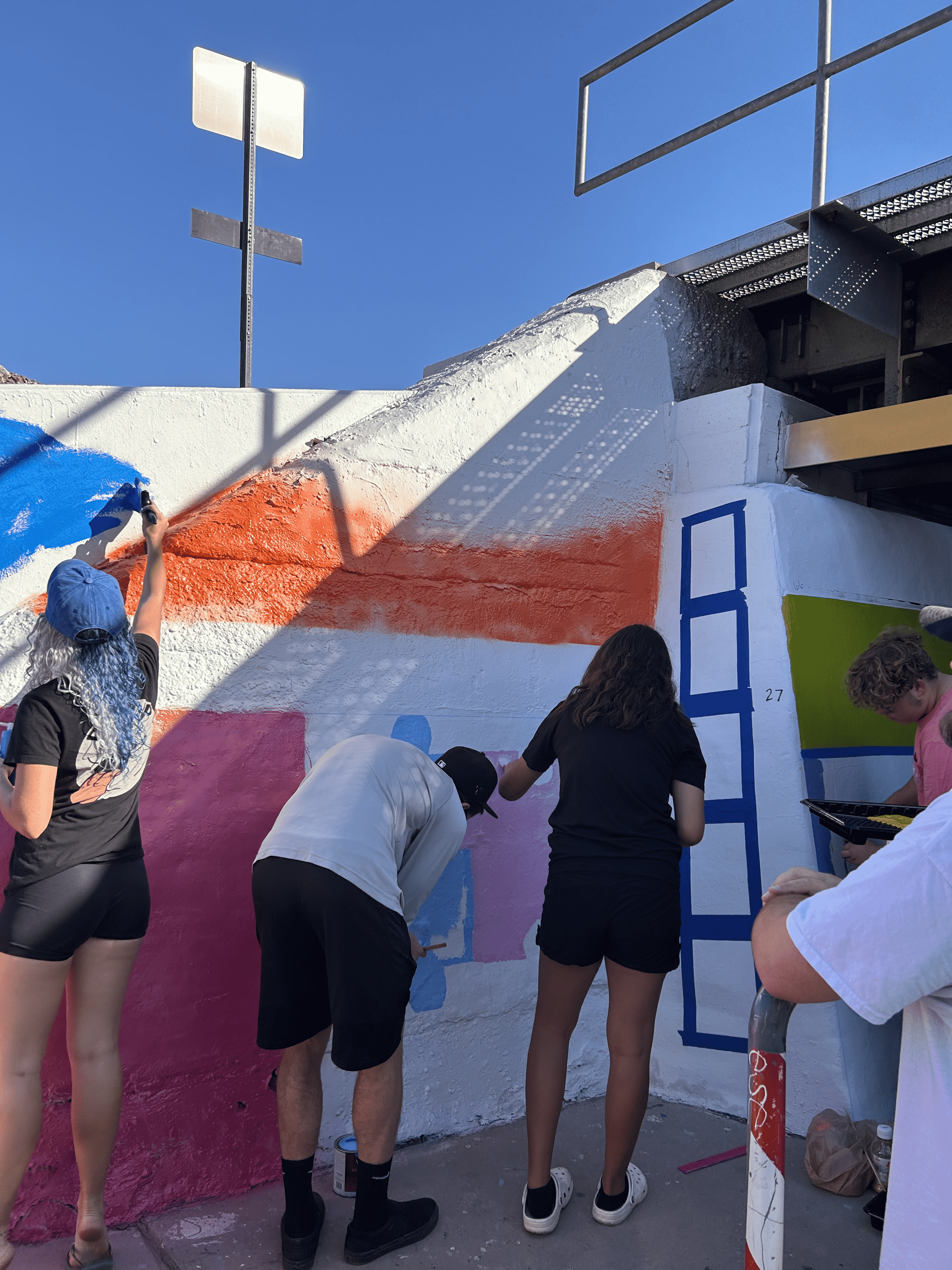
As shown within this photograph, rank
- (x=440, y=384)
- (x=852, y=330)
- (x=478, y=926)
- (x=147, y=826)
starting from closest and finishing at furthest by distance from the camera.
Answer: (x=147, y=826)
(x=478, y=926)
(x=440, y=384)
(x=852, y=330)

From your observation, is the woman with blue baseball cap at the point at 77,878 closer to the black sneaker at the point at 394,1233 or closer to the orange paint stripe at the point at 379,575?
the orange paint stripe at the point at 379,575

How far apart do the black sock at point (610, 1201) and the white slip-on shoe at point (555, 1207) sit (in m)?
0.10

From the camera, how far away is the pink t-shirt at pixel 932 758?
282cm

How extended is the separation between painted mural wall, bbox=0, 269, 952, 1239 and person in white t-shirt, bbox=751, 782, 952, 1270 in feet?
6.78

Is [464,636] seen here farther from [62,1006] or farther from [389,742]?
[62,1006]

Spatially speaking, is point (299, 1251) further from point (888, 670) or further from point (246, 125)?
point (246, 125)

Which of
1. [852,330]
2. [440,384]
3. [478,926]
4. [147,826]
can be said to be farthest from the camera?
[852,330]

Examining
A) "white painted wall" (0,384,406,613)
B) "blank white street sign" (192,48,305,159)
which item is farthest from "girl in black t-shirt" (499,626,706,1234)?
"blank white street sign" (192,48,305,159)

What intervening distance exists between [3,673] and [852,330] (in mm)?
3725

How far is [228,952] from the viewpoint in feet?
9.18

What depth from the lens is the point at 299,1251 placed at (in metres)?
2.38

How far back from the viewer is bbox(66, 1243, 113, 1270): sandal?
7.59 feet

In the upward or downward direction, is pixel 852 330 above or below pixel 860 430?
above

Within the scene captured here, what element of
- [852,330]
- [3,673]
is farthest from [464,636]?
[852,330]
